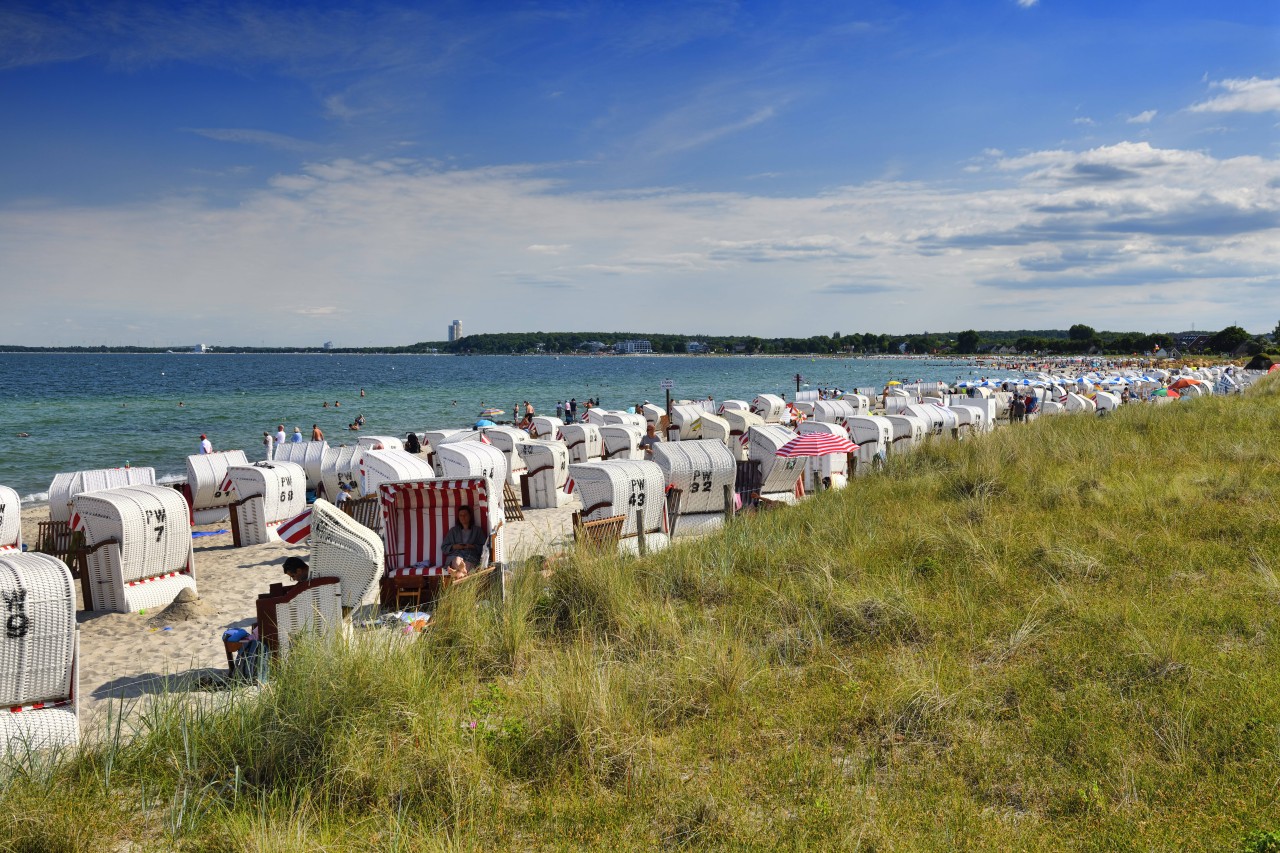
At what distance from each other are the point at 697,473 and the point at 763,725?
28.3ft

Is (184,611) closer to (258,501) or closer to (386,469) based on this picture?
(386,469)

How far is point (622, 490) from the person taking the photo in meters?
11.5

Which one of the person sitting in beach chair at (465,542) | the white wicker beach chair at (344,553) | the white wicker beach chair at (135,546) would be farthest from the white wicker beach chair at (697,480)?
the white wicker beach chair at (135,546)

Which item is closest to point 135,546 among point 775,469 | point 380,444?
point 380,444

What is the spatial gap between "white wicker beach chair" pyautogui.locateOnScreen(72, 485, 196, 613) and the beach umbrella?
9.25m

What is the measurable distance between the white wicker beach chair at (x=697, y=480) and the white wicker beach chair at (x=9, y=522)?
9459 millimetres

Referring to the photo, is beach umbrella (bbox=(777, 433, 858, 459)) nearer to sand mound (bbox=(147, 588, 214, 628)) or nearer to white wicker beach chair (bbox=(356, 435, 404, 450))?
sand mound (bbox=(147, 588, 214, 628))

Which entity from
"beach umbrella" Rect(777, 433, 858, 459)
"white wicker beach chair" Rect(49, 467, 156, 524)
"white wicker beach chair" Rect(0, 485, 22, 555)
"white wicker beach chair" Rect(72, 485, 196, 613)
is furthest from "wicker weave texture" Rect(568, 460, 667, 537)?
"white wicker beach chair" Rect(49, 467, 156, 524)

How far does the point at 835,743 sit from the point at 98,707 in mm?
6525

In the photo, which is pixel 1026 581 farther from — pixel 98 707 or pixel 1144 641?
pixel 98 707

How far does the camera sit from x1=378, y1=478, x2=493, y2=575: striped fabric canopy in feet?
33.7

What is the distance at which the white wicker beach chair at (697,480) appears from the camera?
42.0 ft

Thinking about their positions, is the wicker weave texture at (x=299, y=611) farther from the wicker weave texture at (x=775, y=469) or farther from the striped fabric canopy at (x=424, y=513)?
the wicker weave texture at (x=775, y=469)

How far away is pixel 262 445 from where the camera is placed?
3700 centimetres
